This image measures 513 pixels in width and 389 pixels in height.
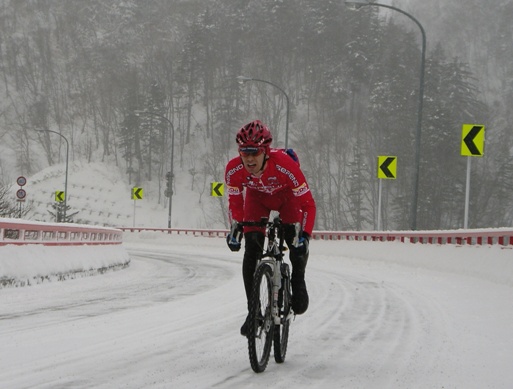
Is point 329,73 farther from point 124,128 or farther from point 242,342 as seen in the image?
point 242,342

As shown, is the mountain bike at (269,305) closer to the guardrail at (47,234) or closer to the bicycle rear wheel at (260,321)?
the bicycle rear wheel at (260,321)

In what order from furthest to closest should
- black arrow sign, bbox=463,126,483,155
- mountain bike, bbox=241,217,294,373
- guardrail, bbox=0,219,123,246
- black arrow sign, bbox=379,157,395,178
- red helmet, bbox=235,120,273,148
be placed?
black arrow sign, bbox=379,157,395,178 < black arrow sign, bbox=463,126,483,155 < guardrail, bbox=0,219,123,246 < red helmet, bbox=235,120,273,148 < mountain bike, bbox=241,217,294,373

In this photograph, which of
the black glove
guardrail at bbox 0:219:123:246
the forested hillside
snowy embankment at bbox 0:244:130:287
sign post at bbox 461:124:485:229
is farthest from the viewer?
the forested hillside

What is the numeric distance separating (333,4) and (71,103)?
3997cm

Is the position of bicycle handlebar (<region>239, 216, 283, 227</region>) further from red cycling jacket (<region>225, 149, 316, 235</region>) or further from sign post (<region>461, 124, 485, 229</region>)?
sign post (<region>461, 124, 485, 229</region>)

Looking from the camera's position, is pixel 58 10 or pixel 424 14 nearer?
pixel 58 10

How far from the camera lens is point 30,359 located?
235 inches

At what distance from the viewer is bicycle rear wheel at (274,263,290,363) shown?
20.3 ft

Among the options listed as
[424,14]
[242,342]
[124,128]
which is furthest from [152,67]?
[242,342]

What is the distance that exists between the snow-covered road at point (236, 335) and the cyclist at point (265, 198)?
85 cm

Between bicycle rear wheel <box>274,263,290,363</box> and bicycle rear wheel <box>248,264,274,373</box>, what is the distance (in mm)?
109

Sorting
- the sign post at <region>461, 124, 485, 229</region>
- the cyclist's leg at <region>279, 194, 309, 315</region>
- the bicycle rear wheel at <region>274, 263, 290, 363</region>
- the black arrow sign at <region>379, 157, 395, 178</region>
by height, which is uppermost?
the sign post at <region>461, 124, 485, 229</region>

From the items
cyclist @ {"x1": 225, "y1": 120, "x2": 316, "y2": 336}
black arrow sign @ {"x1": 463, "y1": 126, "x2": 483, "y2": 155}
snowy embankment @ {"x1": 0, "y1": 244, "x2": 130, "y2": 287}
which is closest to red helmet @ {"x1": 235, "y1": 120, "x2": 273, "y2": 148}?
cyclist @ {"x1": 225, "y1": 120, "x2": 316, "y2": 336}

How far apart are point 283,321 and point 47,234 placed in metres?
9.60
